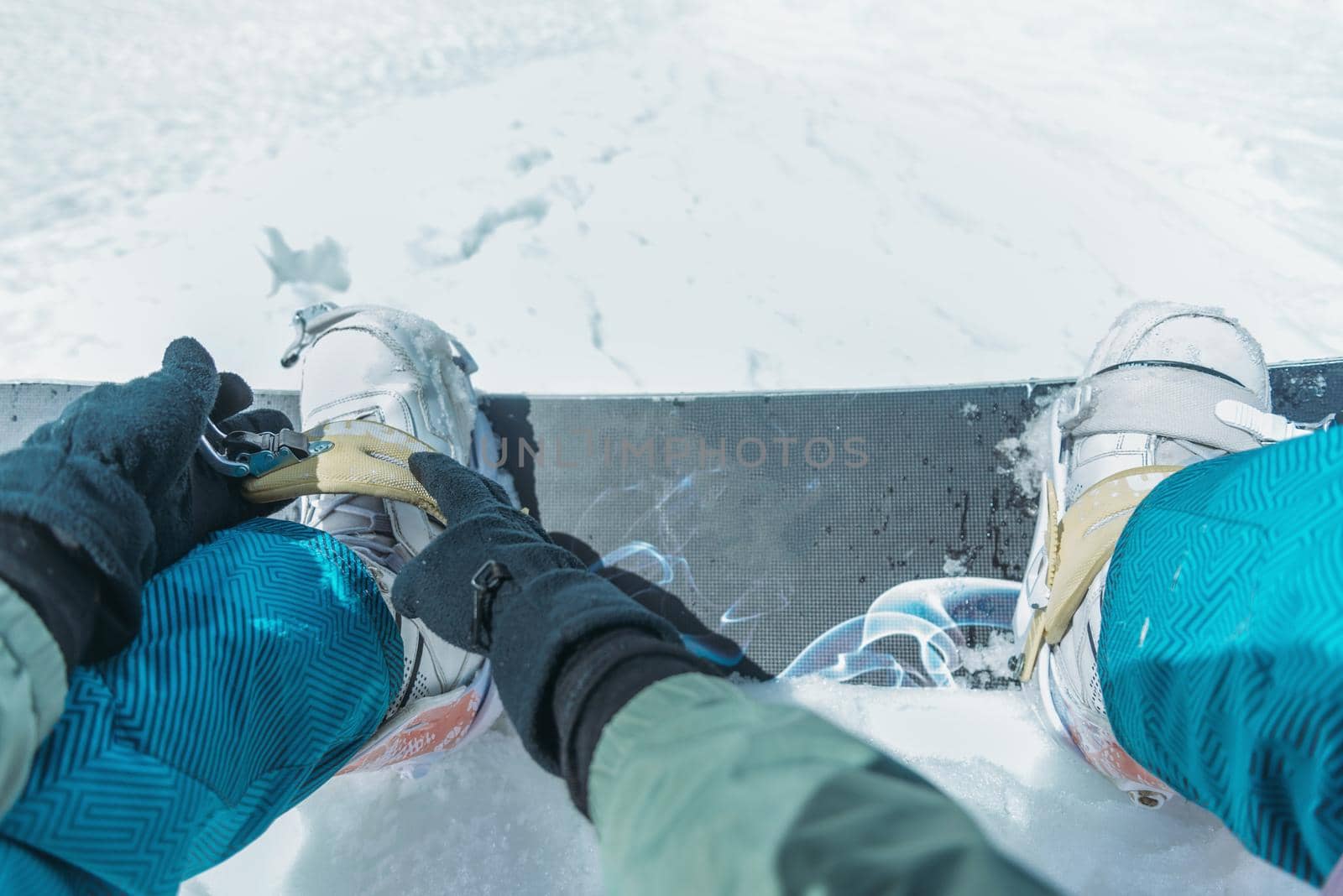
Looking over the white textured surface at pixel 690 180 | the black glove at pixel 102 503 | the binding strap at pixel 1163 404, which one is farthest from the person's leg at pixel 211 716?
the binding strap at pixel 1163 404

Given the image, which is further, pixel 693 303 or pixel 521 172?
pixel 521 172

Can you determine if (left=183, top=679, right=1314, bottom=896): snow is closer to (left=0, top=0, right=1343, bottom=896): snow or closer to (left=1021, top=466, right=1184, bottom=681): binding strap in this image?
(left=0, top=0, right=1343, bottom=896): snow

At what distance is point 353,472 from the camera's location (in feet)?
2.65

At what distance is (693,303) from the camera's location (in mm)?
1406

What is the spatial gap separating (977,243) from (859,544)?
0.65 metres

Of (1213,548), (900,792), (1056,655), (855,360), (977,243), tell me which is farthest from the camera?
(977,243)

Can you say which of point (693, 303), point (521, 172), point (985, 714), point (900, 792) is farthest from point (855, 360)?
point (900, 792)

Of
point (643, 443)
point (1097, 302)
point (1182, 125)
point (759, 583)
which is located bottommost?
point (759, 583)

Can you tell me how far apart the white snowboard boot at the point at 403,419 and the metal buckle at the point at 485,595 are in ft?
1.08

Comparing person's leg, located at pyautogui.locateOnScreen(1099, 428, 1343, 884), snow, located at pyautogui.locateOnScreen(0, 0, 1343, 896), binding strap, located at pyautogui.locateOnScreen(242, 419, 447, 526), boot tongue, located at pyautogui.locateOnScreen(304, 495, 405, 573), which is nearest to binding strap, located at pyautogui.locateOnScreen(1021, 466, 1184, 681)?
person's leg, located at pyautogui.locateOnScreen(1099, 428, 1343, 884)

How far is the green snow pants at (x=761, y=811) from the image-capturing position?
0.29m

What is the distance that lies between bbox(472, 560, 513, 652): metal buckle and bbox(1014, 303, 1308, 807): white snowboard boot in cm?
55

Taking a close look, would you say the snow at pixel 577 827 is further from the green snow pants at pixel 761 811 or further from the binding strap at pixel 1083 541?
the green snow pants at pixel 761 811

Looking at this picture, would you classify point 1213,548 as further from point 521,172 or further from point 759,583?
point 521,172
